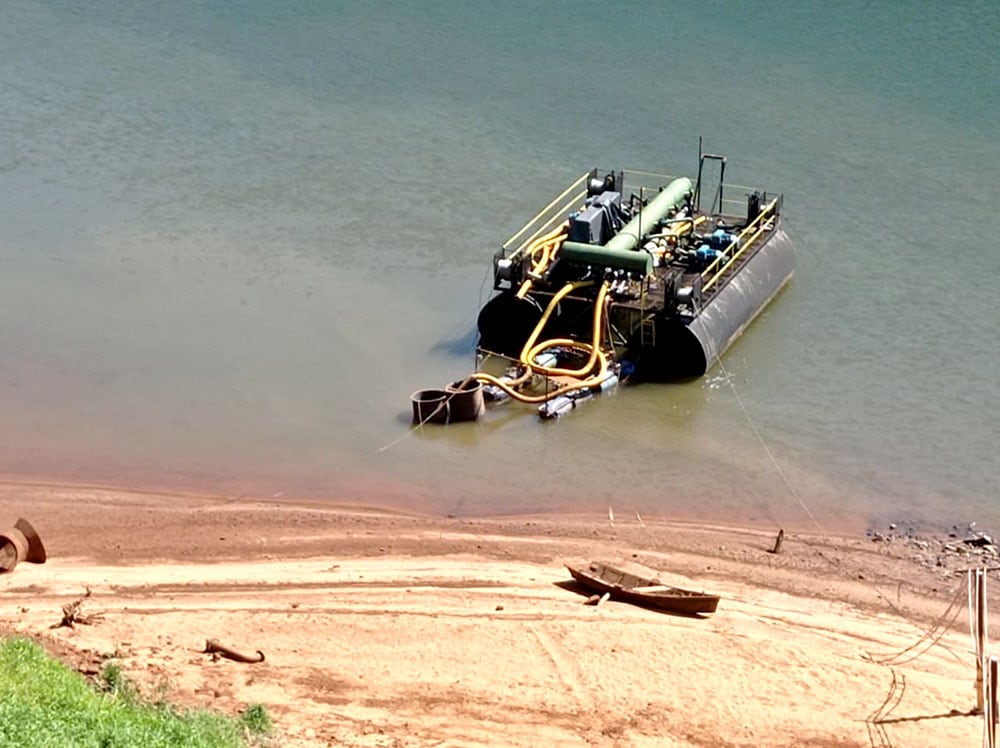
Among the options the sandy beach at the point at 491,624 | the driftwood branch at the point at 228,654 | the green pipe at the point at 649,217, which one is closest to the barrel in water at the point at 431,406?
the sandy beach at the point at 491,624

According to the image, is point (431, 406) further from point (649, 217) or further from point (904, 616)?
point (904, 616)

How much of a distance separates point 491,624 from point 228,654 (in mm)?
3229

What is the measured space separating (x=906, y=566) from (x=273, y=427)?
10238 mm

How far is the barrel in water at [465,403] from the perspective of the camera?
26.7m

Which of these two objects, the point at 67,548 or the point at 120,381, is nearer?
the point at 67,548

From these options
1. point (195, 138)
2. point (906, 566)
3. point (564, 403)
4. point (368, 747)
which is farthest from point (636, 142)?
point (368, 747)

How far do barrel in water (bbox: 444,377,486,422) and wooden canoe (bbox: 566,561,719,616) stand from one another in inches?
219

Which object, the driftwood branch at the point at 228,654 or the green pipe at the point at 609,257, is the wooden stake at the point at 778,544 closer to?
the green pipe at the point at 609,257

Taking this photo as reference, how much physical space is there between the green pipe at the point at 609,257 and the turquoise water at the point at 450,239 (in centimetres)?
223

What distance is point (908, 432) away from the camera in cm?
2727

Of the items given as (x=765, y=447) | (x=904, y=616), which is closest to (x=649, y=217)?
(x=765, y=447)

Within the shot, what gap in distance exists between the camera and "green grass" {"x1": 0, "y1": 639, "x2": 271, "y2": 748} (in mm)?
14359

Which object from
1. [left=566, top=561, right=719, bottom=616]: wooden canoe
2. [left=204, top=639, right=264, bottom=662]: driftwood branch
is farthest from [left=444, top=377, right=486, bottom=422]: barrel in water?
[left=204, top=639, right=264, bottom=662]: driftwood branch

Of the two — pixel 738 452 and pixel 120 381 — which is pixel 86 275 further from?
pixel 738 452
